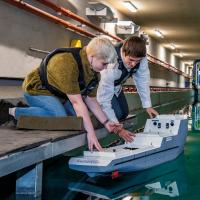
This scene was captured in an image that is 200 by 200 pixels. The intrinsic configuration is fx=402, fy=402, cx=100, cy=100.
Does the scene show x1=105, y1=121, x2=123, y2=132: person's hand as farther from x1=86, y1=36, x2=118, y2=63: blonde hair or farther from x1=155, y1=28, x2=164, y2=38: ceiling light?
x1=155, y1=28, x2=164, y2=38: ceiling light

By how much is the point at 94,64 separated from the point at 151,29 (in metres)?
12.1

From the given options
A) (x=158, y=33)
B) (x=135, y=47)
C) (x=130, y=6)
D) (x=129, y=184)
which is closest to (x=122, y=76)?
(x=135, y=47)

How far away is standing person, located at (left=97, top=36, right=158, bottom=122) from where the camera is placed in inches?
114

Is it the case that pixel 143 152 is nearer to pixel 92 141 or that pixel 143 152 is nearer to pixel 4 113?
pixel 92 141

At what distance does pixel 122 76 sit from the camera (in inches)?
128

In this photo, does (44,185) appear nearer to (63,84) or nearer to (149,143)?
(63,84)

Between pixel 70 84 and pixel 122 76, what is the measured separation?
2.84 ft

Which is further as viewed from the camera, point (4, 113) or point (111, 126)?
point (4, 113)

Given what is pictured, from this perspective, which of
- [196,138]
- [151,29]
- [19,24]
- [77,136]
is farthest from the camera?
[151,29]

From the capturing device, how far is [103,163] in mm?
2314

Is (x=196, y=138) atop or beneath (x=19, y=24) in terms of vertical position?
beneath

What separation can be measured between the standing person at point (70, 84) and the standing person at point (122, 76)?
0.53 ft

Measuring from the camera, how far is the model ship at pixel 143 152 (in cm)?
235

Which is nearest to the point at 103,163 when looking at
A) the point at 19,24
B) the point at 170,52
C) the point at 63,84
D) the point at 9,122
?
the point at 63,84
